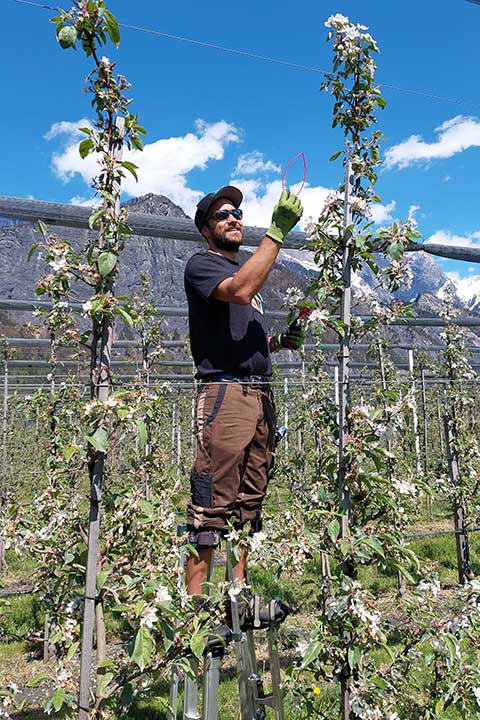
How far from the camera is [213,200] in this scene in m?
2.62

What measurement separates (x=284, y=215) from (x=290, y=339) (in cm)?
65

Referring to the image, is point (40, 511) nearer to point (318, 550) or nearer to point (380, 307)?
point (318, 550)


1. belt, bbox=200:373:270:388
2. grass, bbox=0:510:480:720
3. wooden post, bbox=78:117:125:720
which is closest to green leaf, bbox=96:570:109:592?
wooden post, bbox=78:117:125:720

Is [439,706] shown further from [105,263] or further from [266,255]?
[105,263]

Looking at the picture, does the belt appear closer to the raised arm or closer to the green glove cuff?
the raised arm

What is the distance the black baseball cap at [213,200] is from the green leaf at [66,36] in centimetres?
107

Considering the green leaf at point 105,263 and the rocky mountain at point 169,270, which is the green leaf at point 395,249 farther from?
the green leaf at point 105,263

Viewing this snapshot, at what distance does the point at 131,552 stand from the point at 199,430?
0.64m

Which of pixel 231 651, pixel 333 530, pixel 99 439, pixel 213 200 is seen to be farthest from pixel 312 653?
pixel 231 651

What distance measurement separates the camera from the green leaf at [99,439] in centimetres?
151

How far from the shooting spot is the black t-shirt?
2.37 meters

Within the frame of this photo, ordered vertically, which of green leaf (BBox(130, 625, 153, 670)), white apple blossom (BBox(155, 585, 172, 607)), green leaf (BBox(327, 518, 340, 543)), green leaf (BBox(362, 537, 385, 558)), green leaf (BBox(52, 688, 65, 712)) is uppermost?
green leaf (BBox(327, 518, 340, 543))

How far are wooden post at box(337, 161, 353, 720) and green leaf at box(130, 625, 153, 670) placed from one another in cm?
82

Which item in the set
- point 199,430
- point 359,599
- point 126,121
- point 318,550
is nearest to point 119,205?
point 126,121
